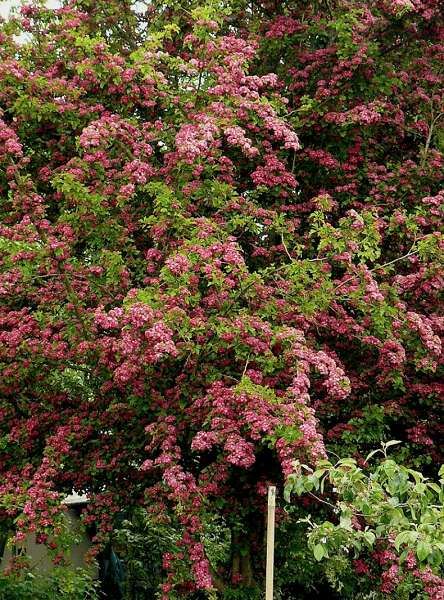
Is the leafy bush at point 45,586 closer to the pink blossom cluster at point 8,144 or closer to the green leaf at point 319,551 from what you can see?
the pink blossom cluster at point 8,144

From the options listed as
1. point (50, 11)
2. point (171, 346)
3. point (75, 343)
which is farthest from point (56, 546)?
point (50, 11)

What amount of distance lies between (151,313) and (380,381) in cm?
225

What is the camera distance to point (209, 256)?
6.77m

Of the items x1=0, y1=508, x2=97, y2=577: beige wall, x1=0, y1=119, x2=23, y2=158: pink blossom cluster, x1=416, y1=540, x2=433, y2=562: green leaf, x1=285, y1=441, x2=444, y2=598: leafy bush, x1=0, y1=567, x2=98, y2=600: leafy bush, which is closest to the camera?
x1=416, y1=540, x2=433, y2=562: green leaf

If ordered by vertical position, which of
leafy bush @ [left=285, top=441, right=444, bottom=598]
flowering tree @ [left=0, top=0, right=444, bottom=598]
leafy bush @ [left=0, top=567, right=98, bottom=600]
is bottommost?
leafy bush @ [left=0, top=567, right=98, bottom=600]

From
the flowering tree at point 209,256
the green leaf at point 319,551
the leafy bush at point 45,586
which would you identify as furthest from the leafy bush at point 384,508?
the leafy bush at point 45,586

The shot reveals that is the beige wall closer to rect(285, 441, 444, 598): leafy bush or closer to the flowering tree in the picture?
the flowering tree

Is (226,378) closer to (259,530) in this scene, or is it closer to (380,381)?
(380,381)

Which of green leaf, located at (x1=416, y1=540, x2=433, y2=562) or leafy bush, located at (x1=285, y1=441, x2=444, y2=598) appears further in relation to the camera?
leafy bush, located at (x1=285, y1=441, x2=444, y2=598)

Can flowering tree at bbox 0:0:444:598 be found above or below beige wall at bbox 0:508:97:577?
above

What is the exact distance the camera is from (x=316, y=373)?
774cm

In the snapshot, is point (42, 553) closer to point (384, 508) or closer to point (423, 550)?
point (384, 508)

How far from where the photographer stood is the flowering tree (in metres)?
6.81

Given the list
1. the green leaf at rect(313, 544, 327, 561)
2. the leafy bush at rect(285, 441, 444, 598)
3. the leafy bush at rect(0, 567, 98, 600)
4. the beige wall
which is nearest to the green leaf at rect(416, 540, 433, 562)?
the leafy bush at rect(285, 441, 444, 598)
